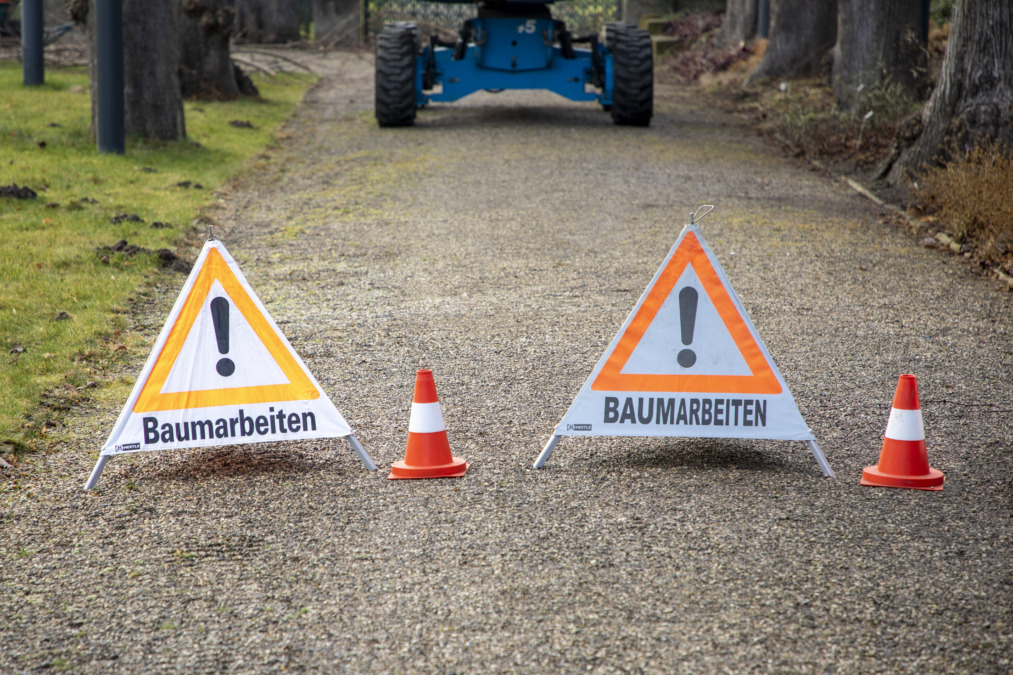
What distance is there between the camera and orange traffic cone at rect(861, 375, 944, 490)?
4.21 metres

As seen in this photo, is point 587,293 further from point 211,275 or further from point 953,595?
point 953,595

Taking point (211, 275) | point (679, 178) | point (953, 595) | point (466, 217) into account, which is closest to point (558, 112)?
point (679, 178)

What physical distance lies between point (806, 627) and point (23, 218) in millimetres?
7411

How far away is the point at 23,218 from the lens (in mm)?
8547

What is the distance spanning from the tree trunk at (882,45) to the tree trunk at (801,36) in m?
4.17

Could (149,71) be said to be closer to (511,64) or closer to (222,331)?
(511,64)

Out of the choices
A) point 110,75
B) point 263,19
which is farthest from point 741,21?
point 110,75

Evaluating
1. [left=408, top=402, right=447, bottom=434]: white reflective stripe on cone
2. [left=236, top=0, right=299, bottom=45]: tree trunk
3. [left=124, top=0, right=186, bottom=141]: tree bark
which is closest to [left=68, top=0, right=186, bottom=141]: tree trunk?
[left=124, top=0, right=186, bottom=141]: tree bark

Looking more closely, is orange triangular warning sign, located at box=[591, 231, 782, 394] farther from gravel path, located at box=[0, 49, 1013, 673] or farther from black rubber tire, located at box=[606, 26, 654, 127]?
black rubber tire, located at box=[606, 26, 654, 127]

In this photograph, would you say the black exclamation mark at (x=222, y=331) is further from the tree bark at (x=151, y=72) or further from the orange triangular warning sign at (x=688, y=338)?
the tree bark at (x=151, y=72)

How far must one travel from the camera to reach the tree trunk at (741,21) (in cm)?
2345

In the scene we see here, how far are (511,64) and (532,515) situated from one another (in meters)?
11.8

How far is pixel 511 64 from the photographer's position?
1495 cm

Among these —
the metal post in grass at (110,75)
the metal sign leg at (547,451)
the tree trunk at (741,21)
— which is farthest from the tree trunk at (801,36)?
the metal sign leg at (547,451)
